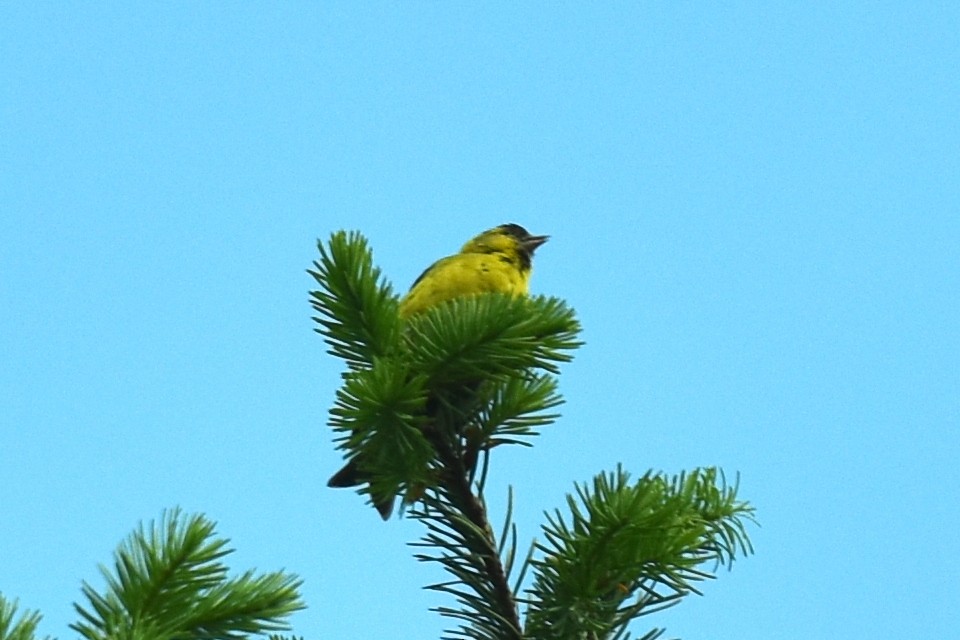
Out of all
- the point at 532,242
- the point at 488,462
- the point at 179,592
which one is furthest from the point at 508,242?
the point at 179,592

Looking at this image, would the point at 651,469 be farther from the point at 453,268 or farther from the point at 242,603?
the point at 453,268

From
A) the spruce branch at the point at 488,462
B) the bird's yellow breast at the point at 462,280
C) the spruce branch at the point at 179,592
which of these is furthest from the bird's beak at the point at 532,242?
the spruce branch at the point at 179,592

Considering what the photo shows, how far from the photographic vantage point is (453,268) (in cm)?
387

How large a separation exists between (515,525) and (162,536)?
2.28 feet

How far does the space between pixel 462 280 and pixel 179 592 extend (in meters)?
2.30

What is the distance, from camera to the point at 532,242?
15.9 feet

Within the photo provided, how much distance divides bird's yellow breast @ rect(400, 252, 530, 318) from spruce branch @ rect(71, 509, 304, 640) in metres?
Answer: 1.94

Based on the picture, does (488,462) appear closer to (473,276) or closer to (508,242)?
(473,276)

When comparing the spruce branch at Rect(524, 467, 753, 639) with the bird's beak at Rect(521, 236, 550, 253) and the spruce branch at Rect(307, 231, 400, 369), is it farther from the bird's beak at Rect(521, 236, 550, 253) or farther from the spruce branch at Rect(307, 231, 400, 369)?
the bird's beak at Rect(521, 236, 550, 253)

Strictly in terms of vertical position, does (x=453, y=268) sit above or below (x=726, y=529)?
above

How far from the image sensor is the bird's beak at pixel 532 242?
189 inches

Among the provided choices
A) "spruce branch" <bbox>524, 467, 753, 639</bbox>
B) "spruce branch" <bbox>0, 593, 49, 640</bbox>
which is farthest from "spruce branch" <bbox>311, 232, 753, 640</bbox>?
"spruce branch" <bbox>0, 593, 49, 640</bbox>

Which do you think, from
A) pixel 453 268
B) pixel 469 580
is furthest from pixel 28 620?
pixel 453 268

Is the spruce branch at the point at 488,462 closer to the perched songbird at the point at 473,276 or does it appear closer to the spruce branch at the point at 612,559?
the spruce branch at the point at 612,559
